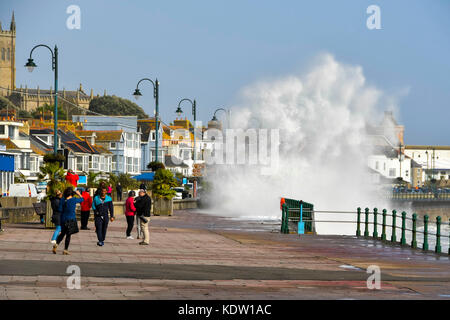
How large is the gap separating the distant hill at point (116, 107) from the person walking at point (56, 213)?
521 feet

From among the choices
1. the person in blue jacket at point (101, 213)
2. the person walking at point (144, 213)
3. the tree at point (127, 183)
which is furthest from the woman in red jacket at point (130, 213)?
the tree at point (127, 183)

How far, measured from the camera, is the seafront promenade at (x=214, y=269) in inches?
545

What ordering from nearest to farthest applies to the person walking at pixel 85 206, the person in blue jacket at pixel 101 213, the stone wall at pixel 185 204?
the person in blue jacket at pixel 101 213, the person walking at pixel 85 206, the stone wall at pixel 185 204

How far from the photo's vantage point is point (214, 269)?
18.0 meters

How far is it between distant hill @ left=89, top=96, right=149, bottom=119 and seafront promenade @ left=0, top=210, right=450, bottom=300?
520 feet

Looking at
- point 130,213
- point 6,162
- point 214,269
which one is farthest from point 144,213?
point 6,162

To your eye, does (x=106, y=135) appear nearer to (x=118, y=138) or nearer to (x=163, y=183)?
(x=118, y=138)

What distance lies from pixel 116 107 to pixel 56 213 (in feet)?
541

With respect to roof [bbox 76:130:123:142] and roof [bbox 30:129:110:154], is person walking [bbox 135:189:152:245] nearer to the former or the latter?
roof [bbox 30:129:110:154]

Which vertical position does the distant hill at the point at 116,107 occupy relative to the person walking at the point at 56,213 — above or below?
above

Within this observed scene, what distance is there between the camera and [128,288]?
14.0 m

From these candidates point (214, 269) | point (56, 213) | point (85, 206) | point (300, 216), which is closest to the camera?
point (214, 269)

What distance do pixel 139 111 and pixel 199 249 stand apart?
167811mm

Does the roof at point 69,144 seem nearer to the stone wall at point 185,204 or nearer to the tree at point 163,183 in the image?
the stone wall at point 185,204
